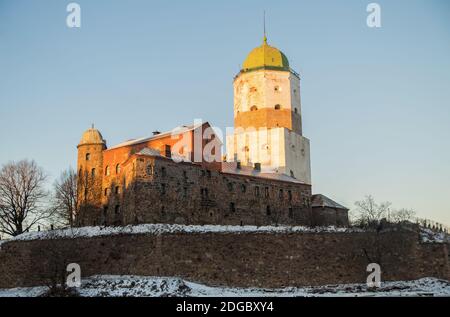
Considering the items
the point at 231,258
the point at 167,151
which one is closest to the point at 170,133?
the point at 167,151

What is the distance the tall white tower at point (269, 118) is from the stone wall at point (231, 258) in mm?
25949

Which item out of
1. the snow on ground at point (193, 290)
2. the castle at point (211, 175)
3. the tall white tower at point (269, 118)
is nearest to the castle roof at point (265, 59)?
the tall white tower at point (269, 118)

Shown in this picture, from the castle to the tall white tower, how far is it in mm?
124

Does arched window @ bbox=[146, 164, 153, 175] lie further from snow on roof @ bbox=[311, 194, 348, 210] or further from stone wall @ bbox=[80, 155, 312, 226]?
snow on roof @ bbox=[311, 194, 348, 210]

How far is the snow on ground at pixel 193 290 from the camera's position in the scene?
119ft

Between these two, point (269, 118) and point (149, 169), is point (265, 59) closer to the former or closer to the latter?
point (269, 118)

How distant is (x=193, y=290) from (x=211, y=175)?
16.6 m

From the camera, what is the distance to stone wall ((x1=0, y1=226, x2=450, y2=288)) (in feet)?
133

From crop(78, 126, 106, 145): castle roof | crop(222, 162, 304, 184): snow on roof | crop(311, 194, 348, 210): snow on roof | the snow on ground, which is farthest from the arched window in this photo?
crop(311, 194, 348, 210): snow on roof

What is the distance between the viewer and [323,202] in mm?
61281

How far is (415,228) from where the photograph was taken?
1852 inches

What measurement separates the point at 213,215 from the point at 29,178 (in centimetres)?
1684

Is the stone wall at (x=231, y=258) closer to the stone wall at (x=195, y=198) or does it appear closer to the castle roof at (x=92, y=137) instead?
the stone wall at (x=195, y=198)
